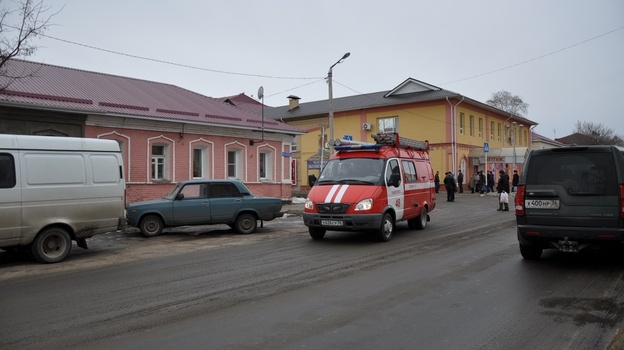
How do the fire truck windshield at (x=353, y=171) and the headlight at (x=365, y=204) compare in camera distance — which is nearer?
the headlight at (x=365, y=204)

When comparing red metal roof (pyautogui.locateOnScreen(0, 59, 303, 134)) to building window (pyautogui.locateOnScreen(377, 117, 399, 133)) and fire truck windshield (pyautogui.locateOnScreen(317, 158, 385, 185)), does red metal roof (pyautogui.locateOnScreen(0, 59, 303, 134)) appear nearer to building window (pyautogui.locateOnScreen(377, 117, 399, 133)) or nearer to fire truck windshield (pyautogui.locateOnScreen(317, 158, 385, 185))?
fire truck windshield (pyautogui.locateOnScreen(317, 158, 385, 185))

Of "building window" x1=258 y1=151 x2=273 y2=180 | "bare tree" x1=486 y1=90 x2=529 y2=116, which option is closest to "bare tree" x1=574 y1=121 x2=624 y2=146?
"bare tree" x1=486 y1=90 x2=529 y2=116

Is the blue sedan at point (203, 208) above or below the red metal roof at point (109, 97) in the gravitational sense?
below

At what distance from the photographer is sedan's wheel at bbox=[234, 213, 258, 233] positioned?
46.6 feet

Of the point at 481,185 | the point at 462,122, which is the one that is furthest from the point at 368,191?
the point at 462,122

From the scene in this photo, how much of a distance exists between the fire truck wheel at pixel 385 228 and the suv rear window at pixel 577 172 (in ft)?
12.6

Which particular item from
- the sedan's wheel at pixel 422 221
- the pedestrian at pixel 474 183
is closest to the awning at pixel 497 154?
the pedestrian at pixel 474 183

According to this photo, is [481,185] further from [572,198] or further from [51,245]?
[51,245]

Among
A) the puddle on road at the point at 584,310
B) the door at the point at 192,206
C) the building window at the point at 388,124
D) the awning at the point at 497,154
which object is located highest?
the building window at the point at 388,124

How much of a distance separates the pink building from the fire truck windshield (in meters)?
10.2

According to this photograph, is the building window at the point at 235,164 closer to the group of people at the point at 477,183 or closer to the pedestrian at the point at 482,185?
the group of people at the point at 477,183

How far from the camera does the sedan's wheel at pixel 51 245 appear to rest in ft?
30.8

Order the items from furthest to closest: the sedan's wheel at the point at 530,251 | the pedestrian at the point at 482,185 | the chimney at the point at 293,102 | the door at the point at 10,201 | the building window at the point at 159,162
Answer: the chimney at the point at 293,102
the pedestrian at the point at 482,185
the building window at the point at 159,162
the door at the point at 10,201
the sedan's wheel at the point at 530,251

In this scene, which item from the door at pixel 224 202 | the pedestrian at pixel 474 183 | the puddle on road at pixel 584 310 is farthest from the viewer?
the pedestrian at pixel 474 183
